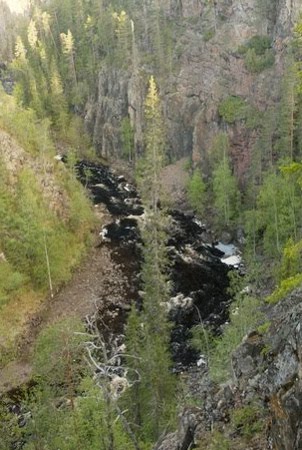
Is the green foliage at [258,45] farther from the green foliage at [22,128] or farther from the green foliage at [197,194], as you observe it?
the green foliage at [22,128]

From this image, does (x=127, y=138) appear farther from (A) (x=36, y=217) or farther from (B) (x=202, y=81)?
(A) (x=36, y=217)

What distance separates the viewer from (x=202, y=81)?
78.2 meters

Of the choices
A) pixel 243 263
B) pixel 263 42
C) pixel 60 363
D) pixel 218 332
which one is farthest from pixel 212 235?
pixel 60 363

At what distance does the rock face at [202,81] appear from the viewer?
227 ft

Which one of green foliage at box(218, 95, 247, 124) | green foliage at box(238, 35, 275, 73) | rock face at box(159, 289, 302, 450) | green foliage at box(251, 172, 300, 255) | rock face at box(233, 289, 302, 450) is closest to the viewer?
rock face at box(233, 289, 302, 450)

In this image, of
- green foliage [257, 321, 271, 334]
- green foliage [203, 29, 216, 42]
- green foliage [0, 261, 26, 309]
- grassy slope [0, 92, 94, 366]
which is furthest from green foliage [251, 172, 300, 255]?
green foliage [203, 29, 216, 42]

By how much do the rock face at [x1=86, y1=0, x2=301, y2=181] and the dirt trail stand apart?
22.9 m

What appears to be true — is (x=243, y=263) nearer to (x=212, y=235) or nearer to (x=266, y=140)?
(x=212, y=235)

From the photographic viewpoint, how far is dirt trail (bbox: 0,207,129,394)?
41094 millimetres

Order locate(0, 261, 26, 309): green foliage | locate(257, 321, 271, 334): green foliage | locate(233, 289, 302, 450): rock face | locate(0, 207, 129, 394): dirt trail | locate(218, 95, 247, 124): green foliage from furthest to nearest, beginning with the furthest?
1. locate(218, 95, 247, 124): green foliage
2. locate(0, 261, 26, 309): green foliage
3. locate(0, 207, 129, 394): dirt trail
4. locate(257, 321, 271, 334): green foliage
5. locate(233, 289, 302, 450): rock face

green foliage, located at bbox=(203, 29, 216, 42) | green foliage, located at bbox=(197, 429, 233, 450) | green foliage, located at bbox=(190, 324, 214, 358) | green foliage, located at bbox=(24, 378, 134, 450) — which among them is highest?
green foliage, located at bbox=(203, 29, 216, 42)

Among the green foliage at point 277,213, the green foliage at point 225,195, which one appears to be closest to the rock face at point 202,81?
the green foliage at point 225,195

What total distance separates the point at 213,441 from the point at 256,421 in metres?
1.40

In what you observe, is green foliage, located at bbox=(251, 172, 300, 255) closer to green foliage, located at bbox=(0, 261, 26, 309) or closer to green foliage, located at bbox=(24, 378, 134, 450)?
green foliage, located at bbox=(0, 261, 26, 309)
